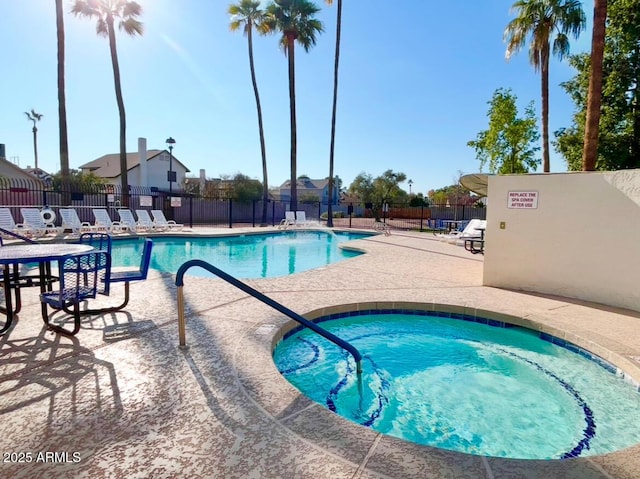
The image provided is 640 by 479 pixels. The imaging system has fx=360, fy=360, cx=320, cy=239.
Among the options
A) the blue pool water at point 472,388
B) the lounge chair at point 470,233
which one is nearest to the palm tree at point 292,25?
the lounge chair at point 470,233

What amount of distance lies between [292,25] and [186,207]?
12.7 meters

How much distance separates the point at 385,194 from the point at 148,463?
42424 mm

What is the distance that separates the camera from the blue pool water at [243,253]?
9.14 metres

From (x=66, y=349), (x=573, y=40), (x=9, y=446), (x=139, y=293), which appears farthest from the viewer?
(x=573, y=40)

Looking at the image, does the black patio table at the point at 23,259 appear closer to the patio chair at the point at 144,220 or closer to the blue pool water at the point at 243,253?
the blue pool water at the point at 243,253

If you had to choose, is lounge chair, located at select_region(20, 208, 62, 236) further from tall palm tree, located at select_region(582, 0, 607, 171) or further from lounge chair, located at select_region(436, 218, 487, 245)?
tall palm tree, located at select_region(582, 0, 607, 171)

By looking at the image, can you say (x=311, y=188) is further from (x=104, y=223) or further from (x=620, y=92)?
(x=104, y=223)

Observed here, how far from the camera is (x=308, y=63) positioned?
21141 mm

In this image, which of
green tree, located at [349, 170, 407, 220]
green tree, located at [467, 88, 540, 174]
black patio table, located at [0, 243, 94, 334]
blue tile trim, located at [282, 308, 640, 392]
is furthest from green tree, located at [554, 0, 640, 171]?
green tree, located at [349, 170, 407, 220]

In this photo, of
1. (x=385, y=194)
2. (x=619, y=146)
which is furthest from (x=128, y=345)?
(x=385, y=194)

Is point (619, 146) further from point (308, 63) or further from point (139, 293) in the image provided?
point (139, 293)

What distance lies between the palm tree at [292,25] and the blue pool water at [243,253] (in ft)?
22.3

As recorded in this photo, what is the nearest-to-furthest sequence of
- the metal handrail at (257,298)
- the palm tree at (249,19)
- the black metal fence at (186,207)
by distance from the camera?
the metal handrail at (257,298) → the black metal fence at (186,207) → the palm tree at (249,19)

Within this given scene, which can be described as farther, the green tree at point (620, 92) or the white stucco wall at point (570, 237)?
the green tree at point (620, 92)
